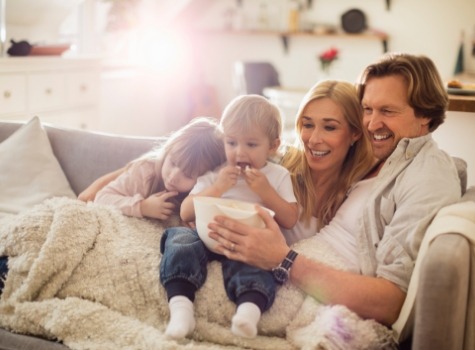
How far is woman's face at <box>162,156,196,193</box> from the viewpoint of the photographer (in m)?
1.90

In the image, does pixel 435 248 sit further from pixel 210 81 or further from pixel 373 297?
pixel 210 81

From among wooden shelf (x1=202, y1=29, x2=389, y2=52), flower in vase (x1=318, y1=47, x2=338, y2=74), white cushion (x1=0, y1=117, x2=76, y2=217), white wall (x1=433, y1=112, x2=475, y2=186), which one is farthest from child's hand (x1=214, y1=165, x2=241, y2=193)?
wooden shelf (x1=202, y1=29, x2=389, y2=52)

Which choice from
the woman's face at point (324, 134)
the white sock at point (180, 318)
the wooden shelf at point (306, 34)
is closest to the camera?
the white sock at point (180, 318)

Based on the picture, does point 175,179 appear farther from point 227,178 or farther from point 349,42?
point 349,42

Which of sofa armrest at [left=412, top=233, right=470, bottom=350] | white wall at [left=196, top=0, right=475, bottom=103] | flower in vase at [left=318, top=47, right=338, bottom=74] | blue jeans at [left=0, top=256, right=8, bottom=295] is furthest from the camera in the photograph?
white wall at [left=196, top=0, right=475, bottom=103]

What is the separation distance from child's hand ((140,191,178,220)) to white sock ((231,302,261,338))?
0.54 meters

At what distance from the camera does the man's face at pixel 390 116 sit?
1650mm

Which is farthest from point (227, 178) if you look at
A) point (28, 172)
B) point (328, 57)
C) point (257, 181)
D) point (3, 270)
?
point (328, 57)

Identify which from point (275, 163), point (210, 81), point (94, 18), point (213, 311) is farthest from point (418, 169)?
point (210, 81)

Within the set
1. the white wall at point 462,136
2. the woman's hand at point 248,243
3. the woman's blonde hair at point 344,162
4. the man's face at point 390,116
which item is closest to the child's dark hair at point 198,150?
the woman's blonde hair at point 344,162

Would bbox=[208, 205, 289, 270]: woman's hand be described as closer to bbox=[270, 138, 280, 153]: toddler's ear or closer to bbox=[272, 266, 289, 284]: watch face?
bbox=[272, 266, 289, 284]: watch face

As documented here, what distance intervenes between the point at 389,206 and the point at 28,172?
1411 millimetres

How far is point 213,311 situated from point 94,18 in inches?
169

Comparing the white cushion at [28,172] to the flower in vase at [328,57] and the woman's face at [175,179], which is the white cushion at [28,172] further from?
the flower in vase at [328,57]
